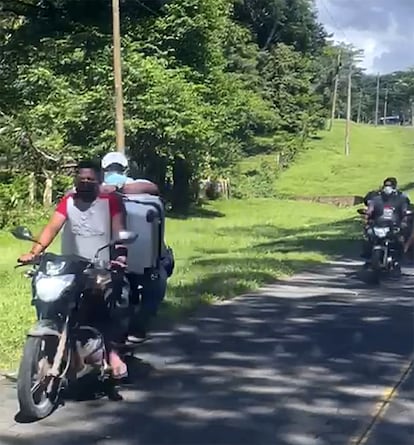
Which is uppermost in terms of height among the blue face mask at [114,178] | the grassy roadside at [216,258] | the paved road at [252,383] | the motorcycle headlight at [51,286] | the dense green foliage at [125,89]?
the dense green foliage at [125,89]

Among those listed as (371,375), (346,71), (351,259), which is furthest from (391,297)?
(346,71)

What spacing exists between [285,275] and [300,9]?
60.2 meters

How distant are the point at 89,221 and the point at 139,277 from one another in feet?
2.97

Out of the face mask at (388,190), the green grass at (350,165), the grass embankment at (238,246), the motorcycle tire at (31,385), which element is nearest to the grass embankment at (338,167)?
the green grass at (350,165)

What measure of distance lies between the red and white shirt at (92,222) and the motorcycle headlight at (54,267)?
2.24ft

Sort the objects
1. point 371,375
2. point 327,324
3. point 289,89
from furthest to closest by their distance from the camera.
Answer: point 289,89, point 327,324, point 371,375

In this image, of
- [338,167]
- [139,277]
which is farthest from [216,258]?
[338,167]

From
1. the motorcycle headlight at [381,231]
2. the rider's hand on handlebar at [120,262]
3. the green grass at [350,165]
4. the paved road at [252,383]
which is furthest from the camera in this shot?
the green grass at [350,165]

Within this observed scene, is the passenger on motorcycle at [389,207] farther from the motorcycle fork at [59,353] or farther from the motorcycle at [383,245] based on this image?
the motorcycle fork at [59,353]

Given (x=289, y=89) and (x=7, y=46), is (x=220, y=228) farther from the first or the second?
(x=289, y=89)

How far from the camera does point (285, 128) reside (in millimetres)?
74125

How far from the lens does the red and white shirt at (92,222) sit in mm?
7133

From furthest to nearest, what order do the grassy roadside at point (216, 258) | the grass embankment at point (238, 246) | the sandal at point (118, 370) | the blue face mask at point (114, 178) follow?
1. the grass embankment at point (238, 246)
2. the grassy roadside at point (216, 258)
3. the blue face mask at point (114, 178)
4. the sandal at point (118, 370)

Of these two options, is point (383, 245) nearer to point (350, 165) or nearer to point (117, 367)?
point (117, 367)
